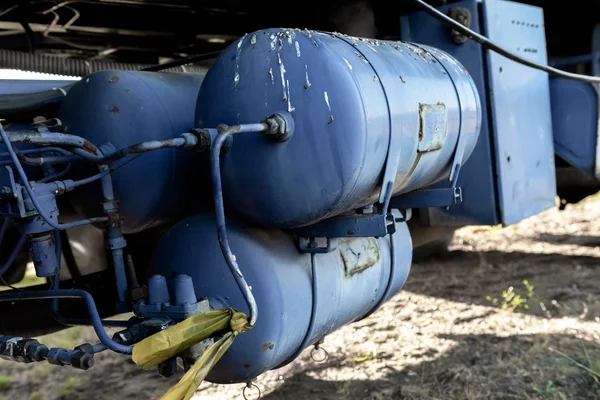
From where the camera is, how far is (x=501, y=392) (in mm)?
2551

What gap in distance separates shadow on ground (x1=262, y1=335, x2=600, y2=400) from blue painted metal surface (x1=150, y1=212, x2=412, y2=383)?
36.9 inches

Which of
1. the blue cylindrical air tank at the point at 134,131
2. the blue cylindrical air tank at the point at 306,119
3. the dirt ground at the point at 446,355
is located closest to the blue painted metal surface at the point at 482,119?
the dirt ground at the point at 446,355

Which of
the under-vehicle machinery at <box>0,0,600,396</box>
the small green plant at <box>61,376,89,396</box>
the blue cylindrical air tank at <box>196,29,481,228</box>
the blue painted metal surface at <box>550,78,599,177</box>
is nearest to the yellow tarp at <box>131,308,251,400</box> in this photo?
the under-vehicle machinery at <box>0,0,600,396</box>

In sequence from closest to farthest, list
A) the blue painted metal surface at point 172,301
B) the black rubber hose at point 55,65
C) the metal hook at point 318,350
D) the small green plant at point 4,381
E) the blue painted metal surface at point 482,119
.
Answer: the blue painted metal surface at point 172,301 < the metal hook at point 318,350 < the black rubber hose at point 55,65 < the blue painted metal surface at point 482,119 < the small green plant at point 4,381

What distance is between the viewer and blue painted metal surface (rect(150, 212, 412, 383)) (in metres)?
1.54

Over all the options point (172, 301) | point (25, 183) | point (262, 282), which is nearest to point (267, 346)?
point (262, 282)

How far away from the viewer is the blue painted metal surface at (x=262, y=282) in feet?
5.04

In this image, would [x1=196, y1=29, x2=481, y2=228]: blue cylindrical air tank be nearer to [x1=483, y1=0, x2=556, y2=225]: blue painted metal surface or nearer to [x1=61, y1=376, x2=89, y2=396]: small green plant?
[x1=483, y1=0, x2=556, y2=225]: blue painted metal surface

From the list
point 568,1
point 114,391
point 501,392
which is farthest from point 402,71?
point 568,1

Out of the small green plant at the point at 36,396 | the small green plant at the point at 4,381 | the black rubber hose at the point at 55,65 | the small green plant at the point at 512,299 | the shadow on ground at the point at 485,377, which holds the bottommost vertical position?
the small green plant at the point at 512,299

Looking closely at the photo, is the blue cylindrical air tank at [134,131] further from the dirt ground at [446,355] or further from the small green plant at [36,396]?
the small green plant at [36,396]

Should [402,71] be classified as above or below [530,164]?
above

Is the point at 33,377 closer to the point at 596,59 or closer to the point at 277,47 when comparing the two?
the point at 277,47

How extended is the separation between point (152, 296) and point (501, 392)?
5.22 ft
